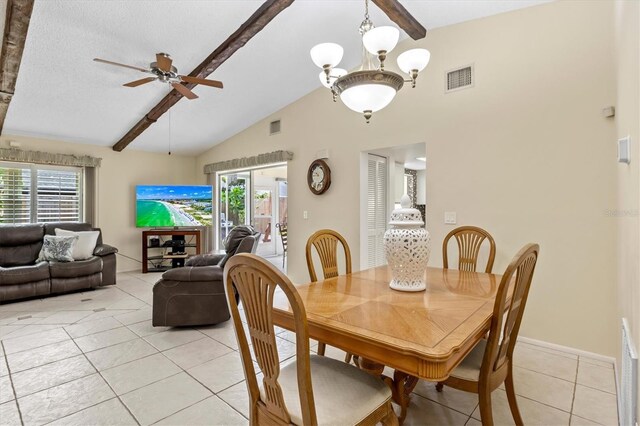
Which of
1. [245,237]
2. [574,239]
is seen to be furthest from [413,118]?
[245,237]

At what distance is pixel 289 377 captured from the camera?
1.42 meters

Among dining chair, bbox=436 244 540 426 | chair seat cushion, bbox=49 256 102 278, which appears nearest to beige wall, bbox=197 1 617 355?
dining chair, bbox=436 244 540 426

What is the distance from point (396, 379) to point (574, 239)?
2.12 m

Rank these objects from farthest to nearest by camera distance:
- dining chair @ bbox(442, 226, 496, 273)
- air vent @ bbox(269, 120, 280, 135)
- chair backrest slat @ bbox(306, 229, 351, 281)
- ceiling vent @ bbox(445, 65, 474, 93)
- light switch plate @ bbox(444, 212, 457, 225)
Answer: air vent @ bbox(269, 120, 280, 135)
light switch plate @ bbox(444, 212, 457, 225)
ceiling vent @ bbox(445, 65, 474, 93)
dining chair @ bbox(442, 226, 496, 273)
chair backrest slat @ bbox(306, 229, 351, 281)

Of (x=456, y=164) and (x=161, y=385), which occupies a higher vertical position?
(x=456, y=164)

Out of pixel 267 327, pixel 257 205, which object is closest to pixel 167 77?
pixel 267 327

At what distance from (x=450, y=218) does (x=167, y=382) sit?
2934mm

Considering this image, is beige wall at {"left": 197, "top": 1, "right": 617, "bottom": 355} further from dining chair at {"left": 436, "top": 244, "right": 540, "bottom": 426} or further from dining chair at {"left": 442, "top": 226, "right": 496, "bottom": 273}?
dining chair at {"left": 436, "top": 244, "right": 540, "bottom": 426}

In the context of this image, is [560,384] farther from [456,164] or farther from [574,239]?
[456,164]

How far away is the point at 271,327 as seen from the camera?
1.08m

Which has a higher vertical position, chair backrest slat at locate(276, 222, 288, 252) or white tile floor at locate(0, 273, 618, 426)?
chair backrest slat at locate(276, 222, 288, 252)

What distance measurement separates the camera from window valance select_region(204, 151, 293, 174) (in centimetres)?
→ 499

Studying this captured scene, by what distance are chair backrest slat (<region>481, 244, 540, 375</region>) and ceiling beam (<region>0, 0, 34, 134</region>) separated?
12.5 ft

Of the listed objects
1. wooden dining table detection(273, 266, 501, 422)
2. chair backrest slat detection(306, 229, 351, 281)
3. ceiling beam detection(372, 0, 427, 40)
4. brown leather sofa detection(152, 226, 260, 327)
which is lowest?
brown leather sofa detection(152, 226, 260, 327)
